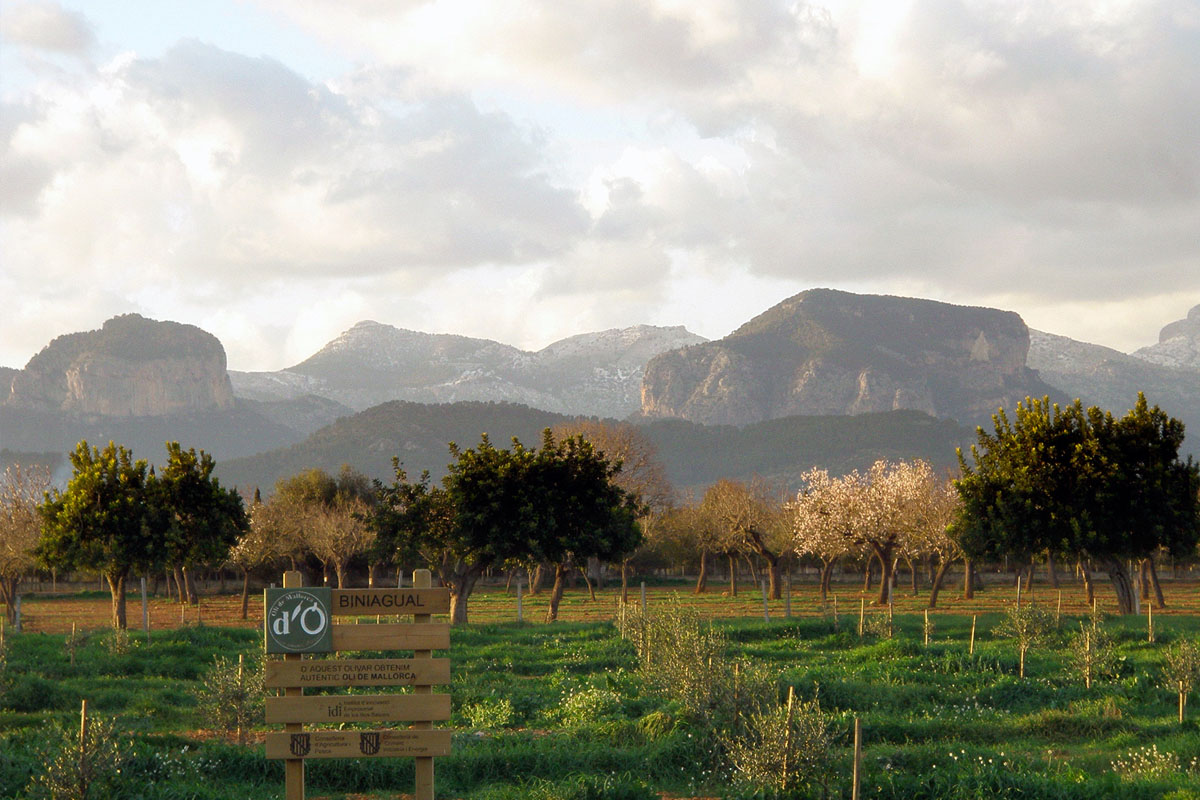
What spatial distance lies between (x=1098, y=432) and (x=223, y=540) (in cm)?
3247

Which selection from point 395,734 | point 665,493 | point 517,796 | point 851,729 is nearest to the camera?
point 395,734

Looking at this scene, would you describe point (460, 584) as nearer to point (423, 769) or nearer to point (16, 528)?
point (16, 528)

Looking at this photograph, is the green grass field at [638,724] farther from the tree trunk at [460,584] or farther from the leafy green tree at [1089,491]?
the tree trunk at [460,584]

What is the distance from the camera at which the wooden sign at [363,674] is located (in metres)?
12.1

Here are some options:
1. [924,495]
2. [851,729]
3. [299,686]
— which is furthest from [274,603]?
[924,495]

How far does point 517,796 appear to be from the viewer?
12.8m

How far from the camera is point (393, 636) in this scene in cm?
1220

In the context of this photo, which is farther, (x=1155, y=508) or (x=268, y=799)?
(x=1155, y=508)

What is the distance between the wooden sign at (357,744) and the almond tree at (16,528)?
1210 inches

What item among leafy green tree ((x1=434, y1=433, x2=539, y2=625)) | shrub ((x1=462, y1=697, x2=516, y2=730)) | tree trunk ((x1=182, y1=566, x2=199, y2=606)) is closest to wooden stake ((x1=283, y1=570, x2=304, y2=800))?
shrub ((x1=462, y1=697, x2=516, y2=730))

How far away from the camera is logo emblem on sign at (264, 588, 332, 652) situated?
1212cm

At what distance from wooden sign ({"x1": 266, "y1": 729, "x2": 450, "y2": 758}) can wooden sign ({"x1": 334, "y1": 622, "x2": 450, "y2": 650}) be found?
0.95m

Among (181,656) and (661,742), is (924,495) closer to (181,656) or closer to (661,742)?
(181,656)

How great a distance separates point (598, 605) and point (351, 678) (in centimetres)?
4770
